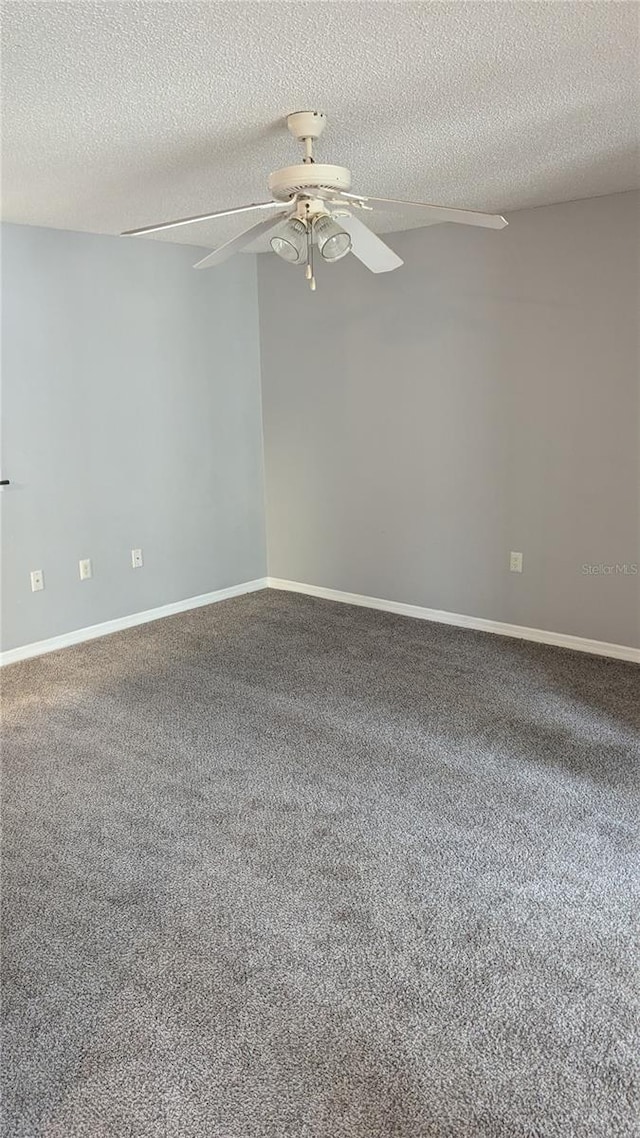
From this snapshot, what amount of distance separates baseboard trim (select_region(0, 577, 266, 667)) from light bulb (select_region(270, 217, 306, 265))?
263 cm

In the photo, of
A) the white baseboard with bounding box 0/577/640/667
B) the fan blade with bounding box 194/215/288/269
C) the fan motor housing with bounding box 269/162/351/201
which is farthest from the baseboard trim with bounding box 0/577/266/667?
the fan motor housing with bounding box 269/162/351/201

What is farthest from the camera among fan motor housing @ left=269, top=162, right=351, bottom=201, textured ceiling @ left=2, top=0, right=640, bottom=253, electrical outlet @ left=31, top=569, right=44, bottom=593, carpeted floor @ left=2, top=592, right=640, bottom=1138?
electrical outlet @ left=31, top=569, right=44, bottom=593

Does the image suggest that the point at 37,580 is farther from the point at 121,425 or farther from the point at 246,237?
the point at 246,237

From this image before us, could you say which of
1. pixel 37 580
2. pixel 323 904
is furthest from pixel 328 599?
pixel 323 904

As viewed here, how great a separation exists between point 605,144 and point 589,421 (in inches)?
52.6

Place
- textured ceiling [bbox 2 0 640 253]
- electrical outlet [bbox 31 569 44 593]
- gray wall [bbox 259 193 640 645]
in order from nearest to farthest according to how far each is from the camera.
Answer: textured ceiling [bbox 2 0 640 253] → gray wall [bbox 259 193 640 645] → electrical outlet [bbox 31 569 44 593]

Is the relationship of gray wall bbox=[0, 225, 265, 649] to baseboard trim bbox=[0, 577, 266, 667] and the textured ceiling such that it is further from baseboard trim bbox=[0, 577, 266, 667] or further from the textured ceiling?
the textured ceiling

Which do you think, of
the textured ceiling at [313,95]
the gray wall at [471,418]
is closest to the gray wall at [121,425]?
the gray wall at [471,418]

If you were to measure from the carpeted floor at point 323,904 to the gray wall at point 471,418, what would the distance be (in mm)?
719

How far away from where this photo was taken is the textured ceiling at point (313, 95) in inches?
69.0

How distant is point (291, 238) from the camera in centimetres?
239

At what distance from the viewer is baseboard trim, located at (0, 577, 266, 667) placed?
4.12 metres

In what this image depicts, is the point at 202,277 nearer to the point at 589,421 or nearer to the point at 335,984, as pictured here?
the point at 589,421

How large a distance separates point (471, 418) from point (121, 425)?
195 centimetres
